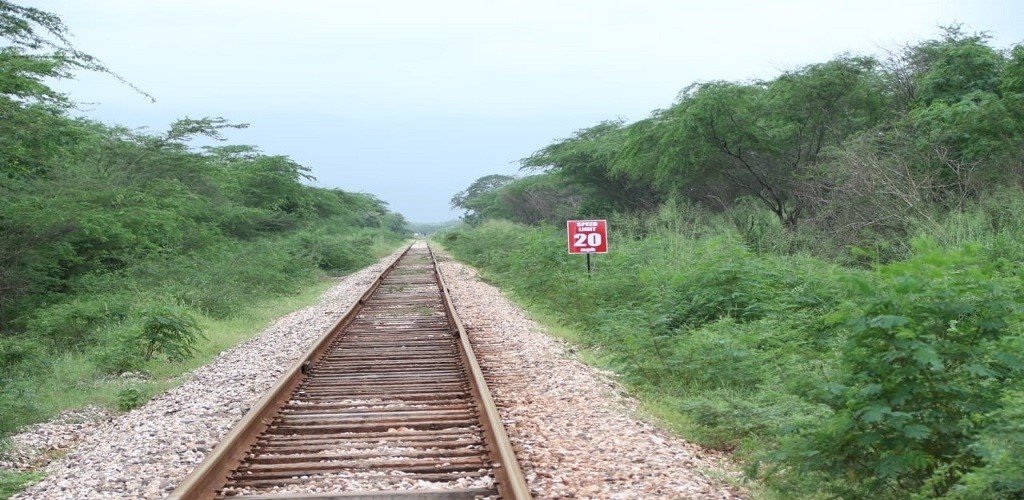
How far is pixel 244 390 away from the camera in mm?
9234

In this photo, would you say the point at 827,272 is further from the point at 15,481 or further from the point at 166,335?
the point at 15,481

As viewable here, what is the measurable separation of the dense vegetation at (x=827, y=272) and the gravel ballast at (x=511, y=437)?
50 cm

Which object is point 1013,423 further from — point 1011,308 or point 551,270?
point 551,270

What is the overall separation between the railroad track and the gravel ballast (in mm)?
224

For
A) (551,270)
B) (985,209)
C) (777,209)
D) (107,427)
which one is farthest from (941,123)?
(107,427)

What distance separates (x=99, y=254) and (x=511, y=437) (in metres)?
17.4

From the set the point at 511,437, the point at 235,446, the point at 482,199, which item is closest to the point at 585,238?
the point at 511,437

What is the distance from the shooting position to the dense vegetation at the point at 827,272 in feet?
17.4

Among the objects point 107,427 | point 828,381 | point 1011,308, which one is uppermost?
point 1011,308

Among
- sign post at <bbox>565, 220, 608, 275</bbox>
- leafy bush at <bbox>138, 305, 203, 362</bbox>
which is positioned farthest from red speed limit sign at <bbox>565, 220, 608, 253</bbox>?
leafy bush at <bbox>138, 305, 203, 362</bbox>

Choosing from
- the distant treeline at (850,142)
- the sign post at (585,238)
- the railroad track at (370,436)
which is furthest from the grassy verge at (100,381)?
the distant treeline at (850,142)

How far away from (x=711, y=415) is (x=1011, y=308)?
7.95 feet

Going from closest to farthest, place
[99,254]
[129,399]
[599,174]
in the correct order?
[129,399], [99,254], [599,174]

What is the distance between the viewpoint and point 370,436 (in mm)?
6887
